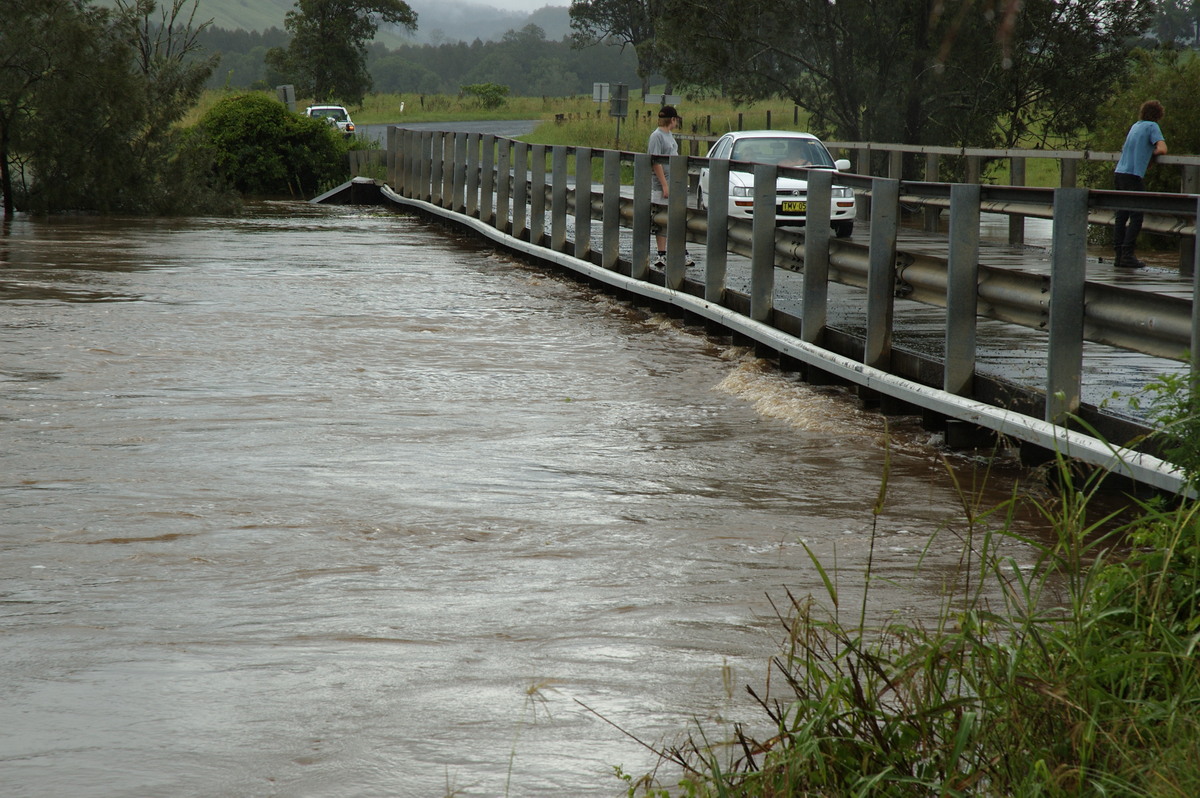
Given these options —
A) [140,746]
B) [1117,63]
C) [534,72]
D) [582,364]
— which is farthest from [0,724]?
[534,72]

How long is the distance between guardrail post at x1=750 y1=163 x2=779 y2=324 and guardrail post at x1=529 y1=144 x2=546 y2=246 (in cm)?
715

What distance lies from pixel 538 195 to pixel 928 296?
9561mm

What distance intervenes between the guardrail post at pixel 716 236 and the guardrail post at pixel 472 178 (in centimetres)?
1052

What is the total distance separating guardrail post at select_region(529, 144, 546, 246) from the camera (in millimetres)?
17734

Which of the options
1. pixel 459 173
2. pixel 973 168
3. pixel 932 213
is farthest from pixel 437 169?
pixel 973 168

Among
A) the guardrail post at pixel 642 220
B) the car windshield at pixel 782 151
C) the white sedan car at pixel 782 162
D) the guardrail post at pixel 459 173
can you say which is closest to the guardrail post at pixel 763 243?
the guardrail post at pixel 642 220

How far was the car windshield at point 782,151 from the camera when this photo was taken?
21.8 m

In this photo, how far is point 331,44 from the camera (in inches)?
3467

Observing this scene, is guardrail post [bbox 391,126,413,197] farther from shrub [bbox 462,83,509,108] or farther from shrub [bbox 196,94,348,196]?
shrub [bbox 462,83,509,108]

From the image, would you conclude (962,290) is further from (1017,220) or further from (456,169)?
(456,169)

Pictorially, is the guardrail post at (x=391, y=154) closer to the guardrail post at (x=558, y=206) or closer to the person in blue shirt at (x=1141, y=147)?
the guardrail post at (x=558, y=206)

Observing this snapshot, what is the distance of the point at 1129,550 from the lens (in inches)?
223

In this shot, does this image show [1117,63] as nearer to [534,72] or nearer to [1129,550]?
[1129,550]

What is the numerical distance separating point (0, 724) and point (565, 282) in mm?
12574
